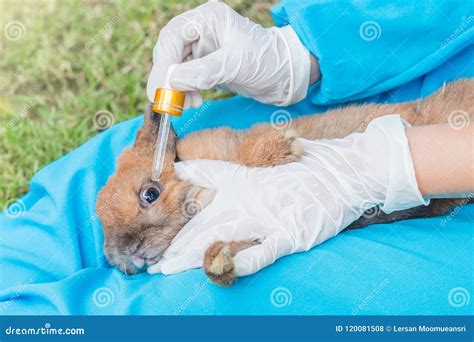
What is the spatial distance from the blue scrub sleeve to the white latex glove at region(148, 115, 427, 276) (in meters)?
0.55

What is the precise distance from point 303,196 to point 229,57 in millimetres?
766

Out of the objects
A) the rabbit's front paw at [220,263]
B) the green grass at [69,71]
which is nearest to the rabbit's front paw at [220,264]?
the rabbit's front paw at [220,263]

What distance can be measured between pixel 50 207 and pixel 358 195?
162cm

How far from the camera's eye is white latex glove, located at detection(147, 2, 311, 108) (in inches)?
104

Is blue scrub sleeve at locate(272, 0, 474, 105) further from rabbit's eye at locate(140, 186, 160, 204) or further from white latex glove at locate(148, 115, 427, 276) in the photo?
rabbit's eye at locate(140, 186, 160, 204)

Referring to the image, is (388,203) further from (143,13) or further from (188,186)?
(143,13)

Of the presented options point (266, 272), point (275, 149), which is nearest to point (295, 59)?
point (275, 149)

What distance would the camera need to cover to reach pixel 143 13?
4016 millimetres

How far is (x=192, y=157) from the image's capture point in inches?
106

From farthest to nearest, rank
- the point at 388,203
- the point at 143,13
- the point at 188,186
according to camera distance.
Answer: the point at 143,13 → the point at 188,186 → the point at 388,203

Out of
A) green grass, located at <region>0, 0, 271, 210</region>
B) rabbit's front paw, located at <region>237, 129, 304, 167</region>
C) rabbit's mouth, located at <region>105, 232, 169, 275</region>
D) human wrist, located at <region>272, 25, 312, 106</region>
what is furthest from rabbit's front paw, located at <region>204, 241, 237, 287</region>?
green grass, located at <region>0, 0, 271, 210</region>

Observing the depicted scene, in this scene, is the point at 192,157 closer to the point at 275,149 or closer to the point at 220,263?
the point at 275,149
